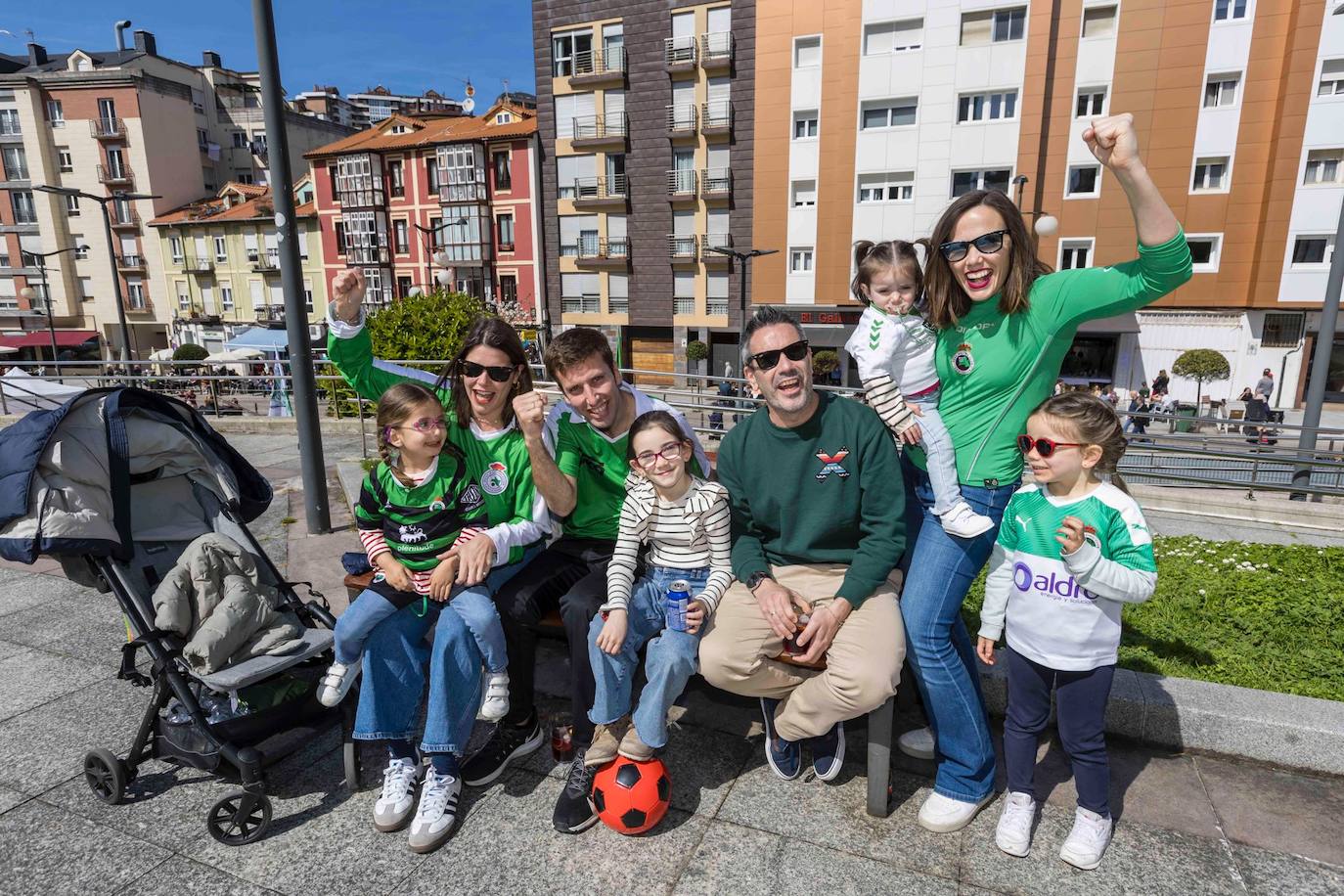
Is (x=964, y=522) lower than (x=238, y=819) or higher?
higher

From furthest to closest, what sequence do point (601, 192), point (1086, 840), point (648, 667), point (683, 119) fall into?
1. point (601, 192)
2. point (683, 119)
3. point (648, 667)
4. point (1086, 840)

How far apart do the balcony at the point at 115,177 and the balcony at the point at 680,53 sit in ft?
123

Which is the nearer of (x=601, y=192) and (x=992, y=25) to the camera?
(x=992, y=25)

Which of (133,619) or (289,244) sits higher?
(289,244)

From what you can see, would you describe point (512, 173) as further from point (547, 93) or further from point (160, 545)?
point (160, 545)

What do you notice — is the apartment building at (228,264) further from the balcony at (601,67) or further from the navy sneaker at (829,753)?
the navy sneaker at (829,753)

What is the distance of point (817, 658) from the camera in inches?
115

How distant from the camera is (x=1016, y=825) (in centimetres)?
276

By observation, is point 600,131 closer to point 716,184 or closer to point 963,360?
point 716,184

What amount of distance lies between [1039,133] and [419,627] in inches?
1230

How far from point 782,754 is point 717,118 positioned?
109 feet

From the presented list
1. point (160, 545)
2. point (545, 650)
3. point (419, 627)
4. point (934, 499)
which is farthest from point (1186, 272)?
point (160, 545)

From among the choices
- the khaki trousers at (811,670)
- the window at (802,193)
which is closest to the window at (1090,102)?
the window at (802,193)

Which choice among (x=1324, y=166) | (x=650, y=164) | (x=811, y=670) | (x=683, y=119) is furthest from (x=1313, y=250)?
(x=811, y=670)
